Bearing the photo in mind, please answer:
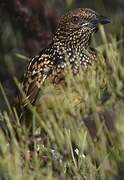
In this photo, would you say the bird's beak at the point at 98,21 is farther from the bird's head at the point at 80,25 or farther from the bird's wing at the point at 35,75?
the bird's wing at the point at 35,75

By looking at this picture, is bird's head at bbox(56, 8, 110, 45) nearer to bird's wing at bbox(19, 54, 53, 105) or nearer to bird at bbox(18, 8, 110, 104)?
bird at bbox(18, 8, 110, 104)

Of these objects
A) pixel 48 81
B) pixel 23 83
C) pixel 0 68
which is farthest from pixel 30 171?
pixel 0 68

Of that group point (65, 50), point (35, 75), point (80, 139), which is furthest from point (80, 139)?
point (65, 50)

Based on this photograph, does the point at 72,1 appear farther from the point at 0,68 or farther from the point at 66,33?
the point at 66,33

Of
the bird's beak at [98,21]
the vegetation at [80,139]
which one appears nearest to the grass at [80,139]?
the vegetation at [80,139]

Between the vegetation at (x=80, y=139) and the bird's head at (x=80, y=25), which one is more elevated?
the bird's head at (x=80, y=25)

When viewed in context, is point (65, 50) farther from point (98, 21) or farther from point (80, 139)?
point (80, 139)
